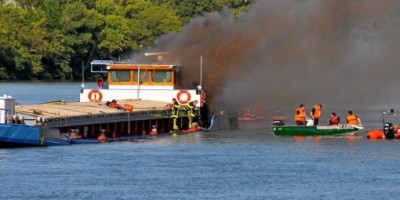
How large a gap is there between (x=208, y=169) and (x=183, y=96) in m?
20.6

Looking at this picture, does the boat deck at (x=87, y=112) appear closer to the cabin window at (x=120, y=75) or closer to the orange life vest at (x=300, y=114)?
the cabin window at (x=120, y=75)

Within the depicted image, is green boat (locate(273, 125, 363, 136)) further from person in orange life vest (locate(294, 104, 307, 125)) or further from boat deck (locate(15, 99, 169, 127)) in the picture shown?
boat deck (locate(15, 99, 169, 127))

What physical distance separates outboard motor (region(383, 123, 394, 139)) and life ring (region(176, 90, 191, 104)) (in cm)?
1252

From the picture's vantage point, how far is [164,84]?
92625mm

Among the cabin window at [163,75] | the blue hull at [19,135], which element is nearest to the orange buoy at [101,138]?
the blue hull at [19,135]

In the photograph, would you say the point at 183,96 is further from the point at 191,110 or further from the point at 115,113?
the point at 115,113

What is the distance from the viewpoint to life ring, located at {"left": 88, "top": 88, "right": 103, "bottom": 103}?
92.0m

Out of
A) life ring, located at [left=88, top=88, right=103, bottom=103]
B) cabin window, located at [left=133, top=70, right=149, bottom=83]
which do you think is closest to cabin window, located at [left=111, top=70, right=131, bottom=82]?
cabin window, located at [left=133, top=70, right=149, bottom=83]

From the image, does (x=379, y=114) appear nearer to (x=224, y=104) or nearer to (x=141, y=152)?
(x=224, y=104)

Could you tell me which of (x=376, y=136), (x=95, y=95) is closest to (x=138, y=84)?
(x=95, y=95)

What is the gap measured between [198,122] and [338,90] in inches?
3509

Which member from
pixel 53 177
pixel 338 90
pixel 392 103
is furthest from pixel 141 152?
pixel 338 90

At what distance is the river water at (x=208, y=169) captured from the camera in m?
62.3

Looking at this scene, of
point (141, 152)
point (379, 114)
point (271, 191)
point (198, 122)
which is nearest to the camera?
point (271, 191)
